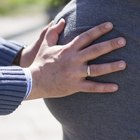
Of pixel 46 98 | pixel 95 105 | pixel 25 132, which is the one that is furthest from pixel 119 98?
pixel 25 132

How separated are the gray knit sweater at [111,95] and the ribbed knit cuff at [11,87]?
0.53 feet

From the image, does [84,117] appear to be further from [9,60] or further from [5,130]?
[5,130]

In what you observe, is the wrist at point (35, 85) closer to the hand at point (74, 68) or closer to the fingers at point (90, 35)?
the hand at point (74, 68)

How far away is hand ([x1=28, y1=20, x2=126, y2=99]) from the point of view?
1.78 metres

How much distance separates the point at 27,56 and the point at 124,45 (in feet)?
1.84

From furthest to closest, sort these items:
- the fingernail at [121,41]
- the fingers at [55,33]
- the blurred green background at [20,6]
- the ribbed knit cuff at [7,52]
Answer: the blurred green background at [20,6], the ribbed knit cuff at [7,52], the fingers at [55,33], the fingernail at [121,41]

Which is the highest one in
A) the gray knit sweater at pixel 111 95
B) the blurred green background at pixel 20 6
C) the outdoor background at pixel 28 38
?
the gray knit sweater at pixel 111 95

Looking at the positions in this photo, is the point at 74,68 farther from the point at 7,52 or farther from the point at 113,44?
the point at 7,52

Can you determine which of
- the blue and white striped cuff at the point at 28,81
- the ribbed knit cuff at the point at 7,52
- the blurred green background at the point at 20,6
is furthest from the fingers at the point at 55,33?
the blurred green background at the point at 20,6

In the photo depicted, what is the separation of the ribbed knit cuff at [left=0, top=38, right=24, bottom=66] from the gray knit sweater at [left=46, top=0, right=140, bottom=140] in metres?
0.34

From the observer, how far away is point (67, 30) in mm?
1922

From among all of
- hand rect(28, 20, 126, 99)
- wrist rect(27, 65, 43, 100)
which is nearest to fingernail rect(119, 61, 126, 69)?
hand rect(28, 20, 126, 99)

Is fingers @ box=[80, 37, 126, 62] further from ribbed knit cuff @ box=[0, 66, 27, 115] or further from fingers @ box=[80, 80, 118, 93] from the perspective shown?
ribbed knit cuff @ box=[0, 66, 27, 115]

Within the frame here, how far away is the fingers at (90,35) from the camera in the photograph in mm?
1794
